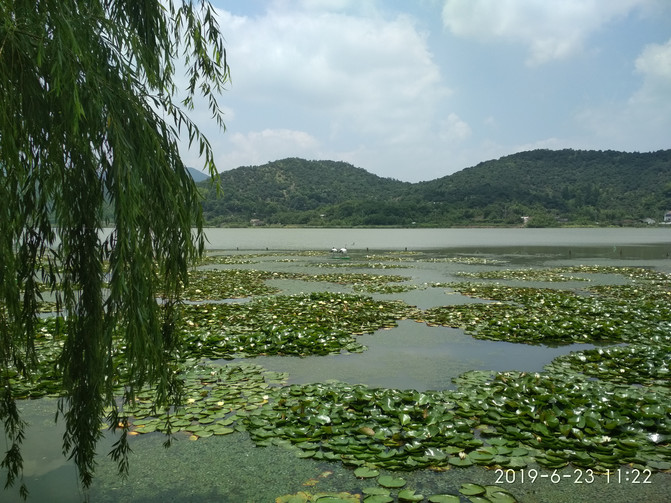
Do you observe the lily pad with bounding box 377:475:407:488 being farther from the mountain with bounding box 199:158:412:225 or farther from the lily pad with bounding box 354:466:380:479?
the mountain with bounding box 199:158:412:225

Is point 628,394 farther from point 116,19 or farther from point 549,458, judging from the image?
point 116,19

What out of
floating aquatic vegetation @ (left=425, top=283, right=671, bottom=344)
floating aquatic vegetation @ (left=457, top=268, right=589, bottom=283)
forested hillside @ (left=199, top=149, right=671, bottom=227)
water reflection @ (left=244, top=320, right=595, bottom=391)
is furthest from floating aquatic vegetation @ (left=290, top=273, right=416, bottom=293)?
forested hillside @ (left=199, top=149, right=671, bottom=227)

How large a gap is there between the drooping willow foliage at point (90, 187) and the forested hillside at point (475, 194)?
104 metres

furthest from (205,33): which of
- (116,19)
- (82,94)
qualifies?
(82,94)

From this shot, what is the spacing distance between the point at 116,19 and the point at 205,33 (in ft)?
2.60

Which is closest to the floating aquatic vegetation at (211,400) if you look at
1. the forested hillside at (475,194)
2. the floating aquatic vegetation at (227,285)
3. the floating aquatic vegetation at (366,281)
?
the floating aquatic vegetation at (227,285)

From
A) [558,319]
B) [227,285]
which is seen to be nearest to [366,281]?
[227,285]
